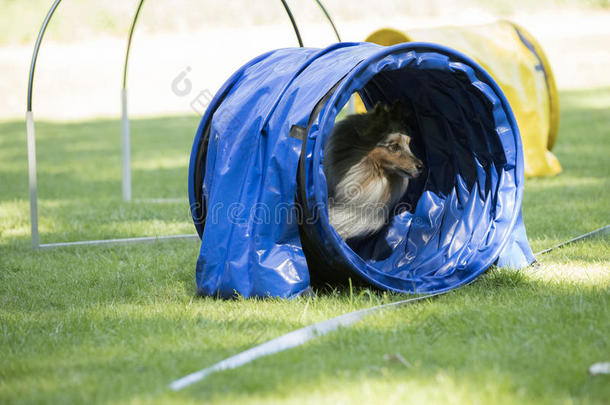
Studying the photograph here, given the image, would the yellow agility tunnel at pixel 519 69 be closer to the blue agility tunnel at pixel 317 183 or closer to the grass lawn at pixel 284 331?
the grass lawn at pixel 284 331

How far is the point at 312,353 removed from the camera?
3.07m

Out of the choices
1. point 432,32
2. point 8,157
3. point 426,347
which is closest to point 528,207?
point 432,32

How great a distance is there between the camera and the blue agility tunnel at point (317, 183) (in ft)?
12.6

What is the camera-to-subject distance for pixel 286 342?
315cm

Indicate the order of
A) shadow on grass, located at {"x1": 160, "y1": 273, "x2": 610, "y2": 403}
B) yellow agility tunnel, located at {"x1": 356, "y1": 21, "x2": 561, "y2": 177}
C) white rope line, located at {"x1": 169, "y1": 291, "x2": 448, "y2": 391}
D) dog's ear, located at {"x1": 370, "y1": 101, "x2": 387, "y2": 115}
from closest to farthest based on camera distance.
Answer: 1. shadow on grass, located at {"x1": 160, "y1": 273, "x2": 610, "y2": 403}
2. white rope line, located at {"x1": 169, "y1": 291, "x2": 448, "y2": 391}
3. dog's ear, located at {"x1": 370, "y1": 101, "x2": 387, "y2": 115}
4. yellow agility tunnel, located at {"x1": 356, "y1": 21, "x2": 561, "y2": 177}

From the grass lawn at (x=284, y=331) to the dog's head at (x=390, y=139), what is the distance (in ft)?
3.09

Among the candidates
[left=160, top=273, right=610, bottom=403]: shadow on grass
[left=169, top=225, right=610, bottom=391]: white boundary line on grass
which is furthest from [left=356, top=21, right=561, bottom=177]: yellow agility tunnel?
[left=169, top=225, right=610, bottom=391]: white boundary line on grass

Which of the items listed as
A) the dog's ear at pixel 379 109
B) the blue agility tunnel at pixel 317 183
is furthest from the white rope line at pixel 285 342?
the dog's ear at pixel 379 109

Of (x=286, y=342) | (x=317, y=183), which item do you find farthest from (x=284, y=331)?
(x=317, y=183)

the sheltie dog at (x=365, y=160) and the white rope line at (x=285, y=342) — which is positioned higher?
the sheltie dog at (x=365, y=160)

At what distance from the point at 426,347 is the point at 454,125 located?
2.25 m

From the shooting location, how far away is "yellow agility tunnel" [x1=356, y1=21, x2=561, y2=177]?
7648 millimetres

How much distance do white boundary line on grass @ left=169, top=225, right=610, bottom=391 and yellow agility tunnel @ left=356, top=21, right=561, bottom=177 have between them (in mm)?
4430

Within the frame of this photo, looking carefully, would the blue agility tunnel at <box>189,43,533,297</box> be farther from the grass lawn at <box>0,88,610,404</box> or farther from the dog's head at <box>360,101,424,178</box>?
the dog's head at <box>360,101,424,178</box>
